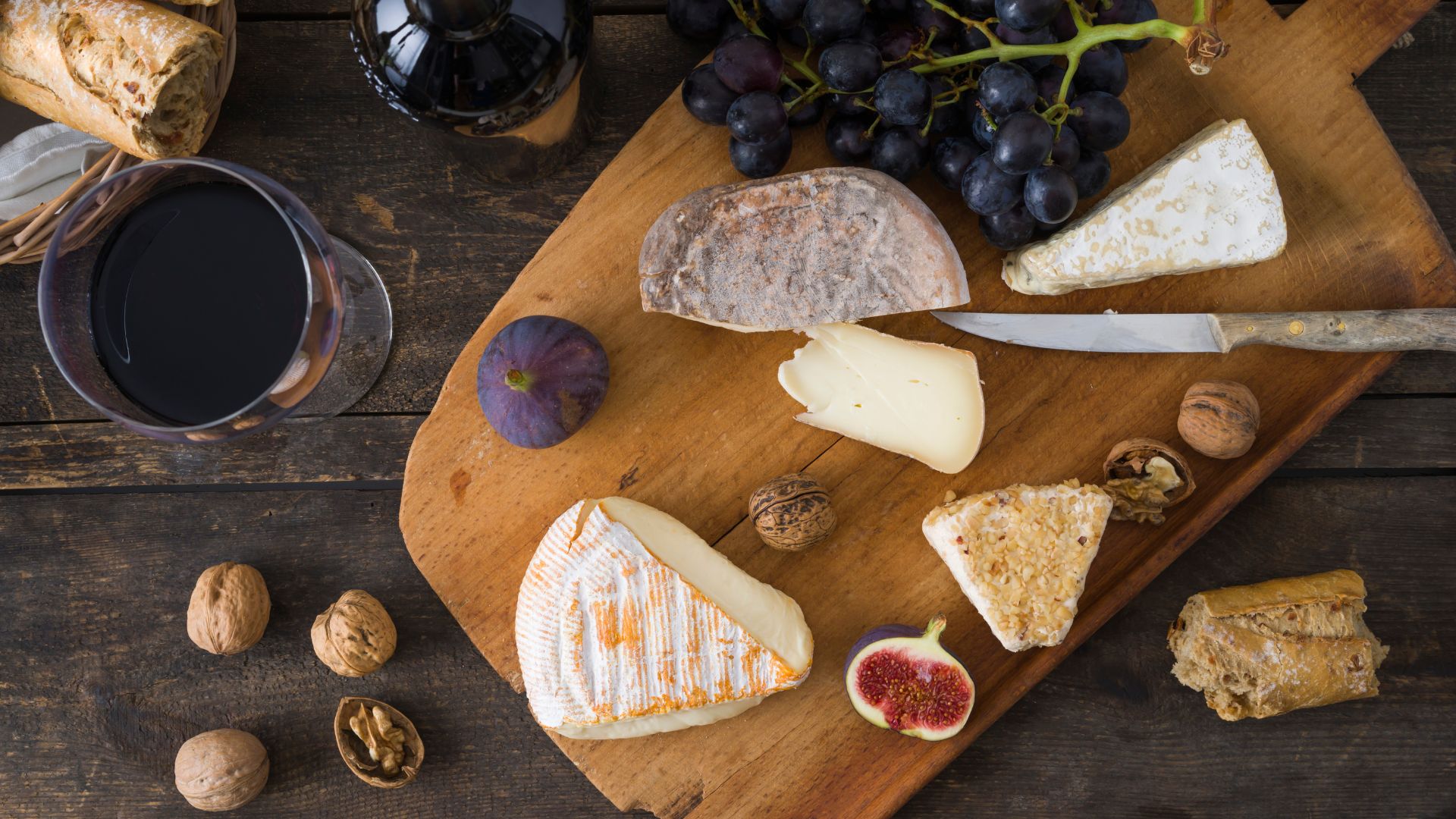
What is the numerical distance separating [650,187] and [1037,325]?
756 mm

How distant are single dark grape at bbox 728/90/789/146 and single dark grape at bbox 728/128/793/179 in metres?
0.05

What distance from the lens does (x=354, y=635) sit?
168 cm

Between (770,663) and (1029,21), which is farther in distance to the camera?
(770,663)

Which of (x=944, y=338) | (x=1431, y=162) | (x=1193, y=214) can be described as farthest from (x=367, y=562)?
(x=1431, y=162)

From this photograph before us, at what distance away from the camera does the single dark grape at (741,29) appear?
1563 millimetres

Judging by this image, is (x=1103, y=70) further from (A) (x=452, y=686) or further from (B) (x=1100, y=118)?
(A) (x=452, y=686)

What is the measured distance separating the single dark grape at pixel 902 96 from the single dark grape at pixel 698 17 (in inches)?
13.1

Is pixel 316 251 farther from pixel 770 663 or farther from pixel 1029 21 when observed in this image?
pixel 1029 21

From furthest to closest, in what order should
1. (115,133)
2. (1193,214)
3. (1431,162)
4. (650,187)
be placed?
1. (1431,162)
2. (650,187)
3. (1193,214)
4. (115,133)

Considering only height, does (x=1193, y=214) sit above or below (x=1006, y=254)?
above

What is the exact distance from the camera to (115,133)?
1447mm

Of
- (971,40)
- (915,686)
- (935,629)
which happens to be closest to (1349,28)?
(971,40)

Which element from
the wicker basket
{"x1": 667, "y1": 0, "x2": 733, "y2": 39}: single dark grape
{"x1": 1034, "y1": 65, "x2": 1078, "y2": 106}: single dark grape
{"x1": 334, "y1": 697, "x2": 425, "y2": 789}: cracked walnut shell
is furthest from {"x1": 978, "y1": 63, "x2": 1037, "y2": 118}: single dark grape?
{"x1": 334, "y1": 697, "x2": 425, "y2": 789}: cracked walnut shell

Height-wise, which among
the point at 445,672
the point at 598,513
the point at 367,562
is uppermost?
the point at 598,513
